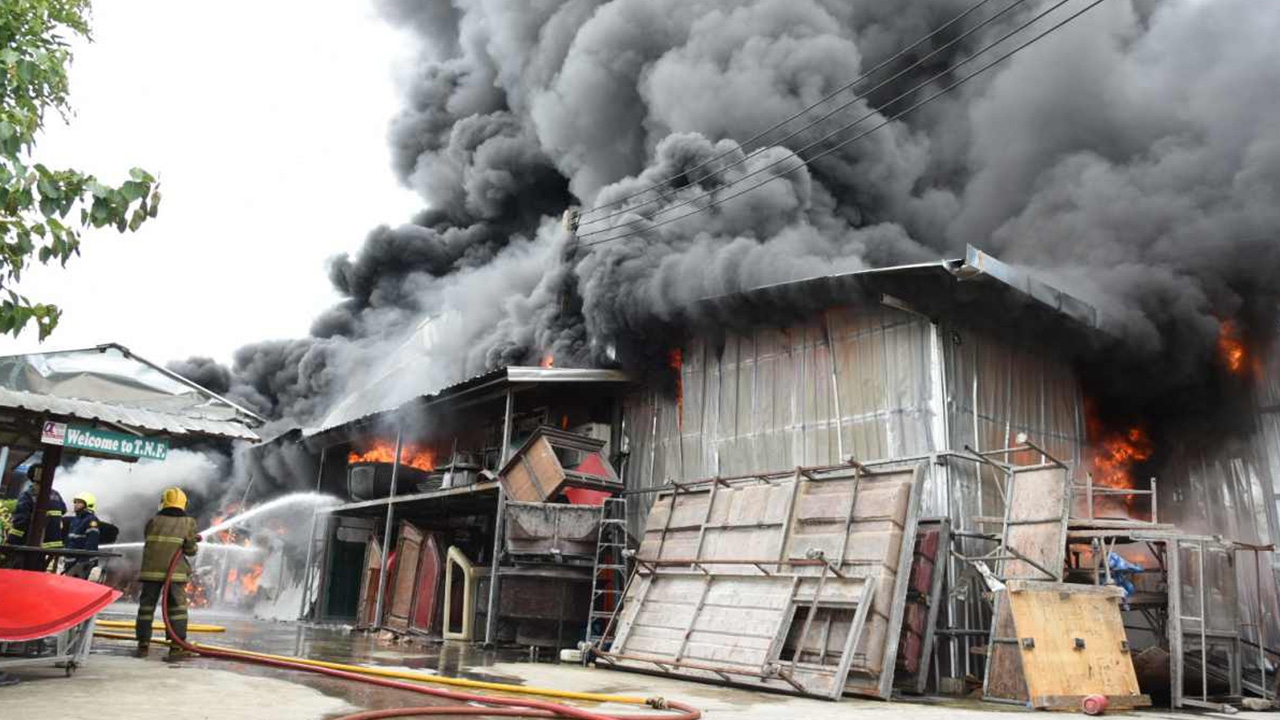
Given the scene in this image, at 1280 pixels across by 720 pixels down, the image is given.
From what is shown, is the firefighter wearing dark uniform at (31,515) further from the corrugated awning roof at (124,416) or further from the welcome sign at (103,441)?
the corrugated awning roof at (124,416)

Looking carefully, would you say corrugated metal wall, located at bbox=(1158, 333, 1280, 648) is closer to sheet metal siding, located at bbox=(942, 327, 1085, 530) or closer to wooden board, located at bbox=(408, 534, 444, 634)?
sheet metal siding, located at bbox=(942, 327, 1085, 530)

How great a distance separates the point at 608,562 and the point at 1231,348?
8.51m

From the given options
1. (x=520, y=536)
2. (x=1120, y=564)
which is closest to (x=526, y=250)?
(x=520, y=536)

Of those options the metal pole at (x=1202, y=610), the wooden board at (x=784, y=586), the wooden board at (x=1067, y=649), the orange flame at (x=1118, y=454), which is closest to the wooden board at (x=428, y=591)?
the wooden board at (x=784, y=586)

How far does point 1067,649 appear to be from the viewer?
6621 millimetres

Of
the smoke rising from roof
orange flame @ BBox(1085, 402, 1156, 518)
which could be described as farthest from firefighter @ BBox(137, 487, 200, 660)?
orange flame @ BBox(1085, 402, 1156, 518)

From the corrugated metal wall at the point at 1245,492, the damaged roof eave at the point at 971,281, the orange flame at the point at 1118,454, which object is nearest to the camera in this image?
the damaged roof eave at the point at 971,281

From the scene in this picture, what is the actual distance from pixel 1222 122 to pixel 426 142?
78.2 feet

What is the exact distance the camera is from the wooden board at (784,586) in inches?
286

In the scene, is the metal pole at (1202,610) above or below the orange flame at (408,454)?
below

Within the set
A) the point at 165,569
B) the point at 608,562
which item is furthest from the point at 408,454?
the point at 165,569

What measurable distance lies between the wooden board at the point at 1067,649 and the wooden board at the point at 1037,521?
23.7 inches

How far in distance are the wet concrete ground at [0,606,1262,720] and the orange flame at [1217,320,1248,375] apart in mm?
6172

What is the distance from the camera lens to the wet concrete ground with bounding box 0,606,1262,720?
4.45 metres
